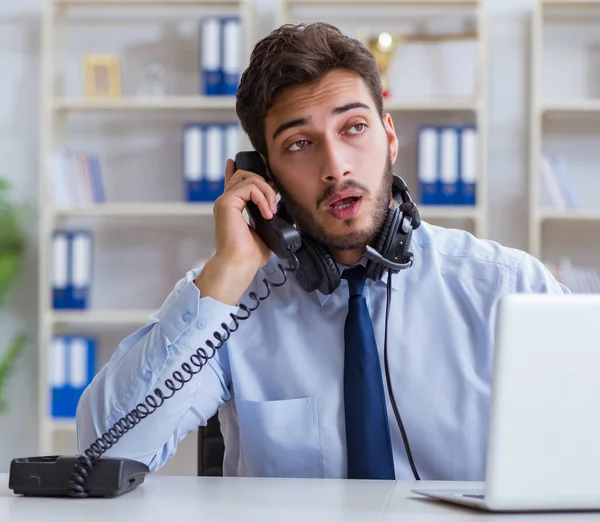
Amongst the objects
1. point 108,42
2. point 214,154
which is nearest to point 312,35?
point 214,154

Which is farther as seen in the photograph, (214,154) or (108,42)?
(108,42)

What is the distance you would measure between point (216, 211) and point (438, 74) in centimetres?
235

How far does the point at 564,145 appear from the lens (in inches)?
146

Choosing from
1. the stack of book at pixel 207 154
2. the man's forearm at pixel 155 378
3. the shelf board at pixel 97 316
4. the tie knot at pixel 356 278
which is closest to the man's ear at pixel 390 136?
the tie knot at pixel 356 278

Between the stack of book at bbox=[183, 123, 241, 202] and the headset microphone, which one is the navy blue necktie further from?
the stack of book at bbox=[183, 123, 241, 202]

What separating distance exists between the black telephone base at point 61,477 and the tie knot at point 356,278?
567mm

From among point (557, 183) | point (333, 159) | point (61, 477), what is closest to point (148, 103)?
point (557, 183)

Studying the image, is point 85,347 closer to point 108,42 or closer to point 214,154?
point 214,154

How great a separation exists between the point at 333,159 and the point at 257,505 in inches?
29.2

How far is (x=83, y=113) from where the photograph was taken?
386 centimetres

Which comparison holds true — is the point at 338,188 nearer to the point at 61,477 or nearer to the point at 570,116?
the point at 61,477

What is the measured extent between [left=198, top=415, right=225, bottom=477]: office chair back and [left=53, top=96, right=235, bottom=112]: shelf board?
215cm

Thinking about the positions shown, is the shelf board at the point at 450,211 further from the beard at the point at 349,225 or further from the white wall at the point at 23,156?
the beard at the point at 349,225

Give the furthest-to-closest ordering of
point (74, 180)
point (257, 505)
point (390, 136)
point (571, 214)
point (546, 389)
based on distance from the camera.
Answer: point (74, 180)
point (571, 214)
point (390, 136)
point (257, 505)
point (546, 389)
